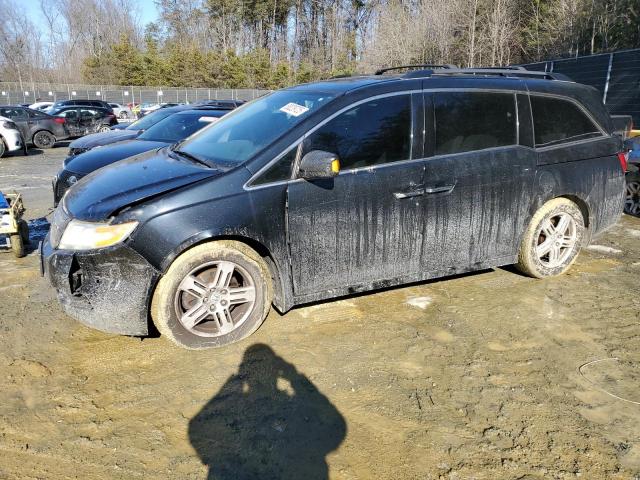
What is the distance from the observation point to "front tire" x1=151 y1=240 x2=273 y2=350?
3.23 meters

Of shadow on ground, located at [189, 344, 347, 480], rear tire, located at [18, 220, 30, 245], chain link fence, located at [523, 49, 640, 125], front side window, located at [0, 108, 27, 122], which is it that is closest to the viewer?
shadow on ground, located at [189, 344, 347, 480]

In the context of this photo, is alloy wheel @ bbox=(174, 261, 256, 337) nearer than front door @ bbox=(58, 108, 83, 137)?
Yes

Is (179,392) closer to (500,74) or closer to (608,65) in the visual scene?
(500,74)

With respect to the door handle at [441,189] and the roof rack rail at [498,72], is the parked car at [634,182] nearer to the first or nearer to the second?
the roof rack rail at [498,72]

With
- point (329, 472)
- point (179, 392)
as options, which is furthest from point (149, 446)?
point (329, 472)

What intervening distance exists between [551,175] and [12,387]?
4352mm

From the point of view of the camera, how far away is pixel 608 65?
1606cm

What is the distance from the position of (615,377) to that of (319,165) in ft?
7.53

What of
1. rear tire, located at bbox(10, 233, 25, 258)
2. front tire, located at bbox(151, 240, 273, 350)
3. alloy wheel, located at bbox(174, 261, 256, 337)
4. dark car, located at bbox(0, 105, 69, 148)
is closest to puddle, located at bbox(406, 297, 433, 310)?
front tire, located at bbox(151, 240, 273, 350)

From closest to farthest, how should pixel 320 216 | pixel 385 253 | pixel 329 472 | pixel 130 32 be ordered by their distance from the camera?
pixel 329 472 < pixel 320 216 < pixel 385 253 < pixel 130 32

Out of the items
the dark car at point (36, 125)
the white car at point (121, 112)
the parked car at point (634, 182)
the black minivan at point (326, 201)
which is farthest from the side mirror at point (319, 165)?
the white car at point (121, 112)

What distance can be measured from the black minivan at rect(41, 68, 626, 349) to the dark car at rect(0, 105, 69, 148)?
53.6 feet

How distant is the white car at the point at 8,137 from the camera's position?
1467 cm

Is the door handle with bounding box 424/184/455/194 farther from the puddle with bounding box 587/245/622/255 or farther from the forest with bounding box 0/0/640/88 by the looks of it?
the forest with bounding box 0/0/640/88
